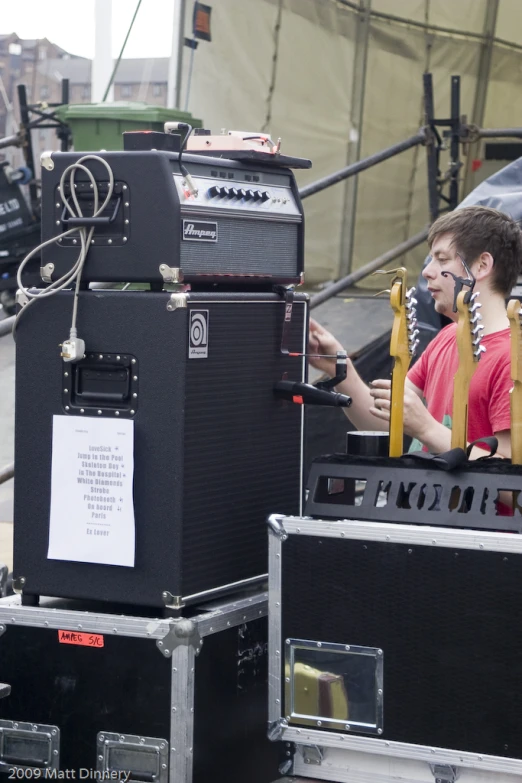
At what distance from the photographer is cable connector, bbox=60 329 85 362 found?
7.84 feet

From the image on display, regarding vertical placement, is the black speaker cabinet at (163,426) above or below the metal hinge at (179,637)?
above

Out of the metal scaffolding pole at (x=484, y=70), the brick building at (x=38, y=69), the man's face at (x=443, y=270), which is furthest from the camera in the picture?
the brick building at (x=38, y=69)

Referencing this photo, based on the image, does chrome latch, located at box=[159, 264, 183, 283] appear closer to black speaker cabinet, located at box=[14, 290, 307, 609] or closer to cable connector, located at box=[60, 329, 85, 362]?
black speaker cabinet, located at box=[14, 290, 307, 609]

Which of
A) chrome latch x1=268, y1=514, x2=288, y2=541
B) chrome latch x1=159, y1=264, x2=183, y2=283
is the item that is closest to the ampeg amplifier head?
chrome latch x1=159, y1=264, x2=183, y2=283

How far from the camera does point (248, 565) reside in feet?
8.59

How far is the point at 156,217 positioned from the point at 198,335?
0.85 feet

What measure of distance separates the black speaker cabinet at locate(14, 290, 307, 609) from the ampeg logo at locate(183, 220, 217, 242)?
12 centimetres

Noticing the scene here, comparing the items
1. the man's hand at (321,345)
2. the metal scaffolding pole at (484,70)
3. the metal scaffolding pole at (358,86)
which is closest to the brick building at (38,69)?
the metal scaffolding pole at (358,86)

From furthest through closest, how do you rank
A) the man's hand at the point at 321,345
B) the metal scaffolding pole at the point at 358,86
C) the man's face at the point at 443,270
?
1. the metal scaffolding pole at the point at 358,86
2. the man's hand at the point at 321,345
3. the man's face at the point at 443,270

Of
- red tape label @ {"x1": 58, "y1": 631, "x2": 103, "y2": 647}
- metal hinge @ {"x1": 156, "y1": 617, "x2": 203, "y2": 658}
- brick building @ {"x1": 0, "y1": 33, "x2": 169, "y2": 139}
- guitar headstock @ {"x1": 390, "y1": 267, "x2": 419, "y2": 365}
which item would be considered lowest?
red tape label @ {"x1": 58, "y1": 631, "x2": 103, "y2": 647}

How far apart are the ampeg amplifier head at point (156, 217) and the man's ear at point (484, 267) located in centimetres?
54

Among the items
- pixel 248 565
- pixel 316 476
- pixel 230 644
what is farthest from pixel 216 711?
pixel 316 476

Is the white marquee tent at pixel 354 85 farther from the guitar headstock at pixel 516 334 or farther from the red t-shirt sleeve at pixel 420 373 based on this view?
the guitar headstock at pixel 516 334

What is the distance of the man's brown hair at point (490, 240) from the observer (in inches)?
109
